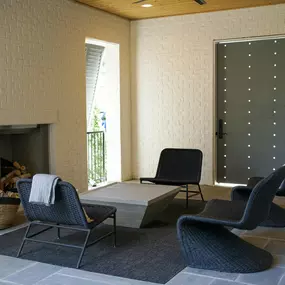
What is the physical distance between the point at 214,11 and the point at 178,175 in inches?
105

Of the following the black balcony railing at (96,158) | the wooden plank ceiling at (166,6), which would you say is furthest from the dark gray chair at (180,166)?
the wooden plank ceiling at (166,6)

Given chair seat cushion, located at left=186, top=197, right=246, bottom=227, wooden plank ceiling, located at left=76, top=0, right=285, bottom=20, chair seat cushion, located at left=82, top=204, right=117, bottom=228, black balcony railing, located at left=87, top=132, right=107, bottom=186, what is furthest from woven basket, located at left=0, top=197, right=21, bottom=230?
wooden plank ceiling, located at left=76, top=0, right=285, bottom=20

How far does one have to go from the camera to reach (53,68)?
577 centimetres

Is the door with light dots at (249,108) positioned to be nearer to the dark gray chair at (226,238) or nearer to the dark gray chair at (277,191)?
the dark gray chair at (277,191)

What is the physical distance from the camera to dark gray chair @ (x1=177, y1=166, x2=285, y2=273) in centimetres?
318

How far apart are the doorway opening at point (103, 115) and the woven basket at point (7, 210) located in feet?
8.34

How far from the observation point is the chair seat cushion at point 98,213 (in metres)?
3.61

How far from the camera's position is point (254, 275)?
318 centimetres

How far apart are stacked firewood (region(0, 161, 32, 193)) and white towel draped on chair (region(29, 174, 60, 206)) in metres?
1.60

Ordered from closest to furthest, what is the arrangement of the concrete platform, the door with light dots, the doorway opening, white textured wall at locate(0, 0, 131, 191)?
1. the concrete platform
2. white textured wall at locate(0, 0, 131, 191)
3. the door with light dots
4. the doorway opening

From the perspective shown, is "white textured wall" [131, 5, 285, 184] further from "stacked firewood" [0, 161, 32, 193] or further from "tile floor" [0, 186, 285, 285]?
"tile floor" [0, 186, 285, 285]

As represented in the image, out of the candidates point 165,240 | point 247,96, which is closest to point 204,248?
point 165,240

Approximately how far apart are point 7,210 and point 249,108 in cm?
395

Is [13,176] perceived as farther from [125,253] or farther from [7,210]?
[125,253]
